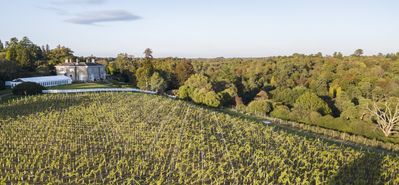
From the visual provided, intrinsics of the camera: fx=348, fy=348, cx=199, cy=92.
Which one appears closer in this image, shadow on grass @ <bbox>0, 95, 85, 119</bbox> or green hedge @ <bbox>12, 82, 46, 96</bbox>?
shadow on grass @ <bbox>0, 95, 85, 119</bbox>

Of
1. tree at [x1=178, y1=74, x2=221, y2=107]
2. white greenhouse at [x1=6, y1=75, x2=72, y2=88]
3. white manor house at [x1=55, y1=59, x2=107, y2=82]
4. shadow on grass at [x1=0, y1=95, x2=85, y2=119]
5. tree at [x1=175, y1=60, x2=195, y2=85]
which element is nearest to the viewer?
shadow on grass at [x1=0, y1=95, x2=85, y2=119]

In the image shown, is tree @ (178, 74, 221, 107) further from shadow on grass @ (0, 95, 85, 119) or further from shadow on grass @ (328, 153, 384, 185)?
shadow on grass @ (328, 153, 384, 185)

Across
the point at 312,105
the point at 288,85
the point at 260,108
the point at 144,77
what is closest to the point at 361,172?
the point at 260,108

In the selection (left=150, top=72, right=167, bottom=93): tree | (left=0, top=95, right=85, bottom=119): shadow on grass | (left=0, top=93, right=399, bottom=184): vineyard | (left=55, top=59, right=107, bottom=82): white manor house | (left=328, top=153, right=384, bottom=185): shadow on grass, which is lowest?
(left=328, top=153, right=384, bottom=185): shadow on grass

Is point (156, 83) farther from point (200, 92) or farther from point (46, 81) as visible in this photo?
point (46, 81)

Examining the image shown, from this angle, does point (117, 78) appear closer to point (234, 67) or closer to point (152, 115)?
point (234, 67)

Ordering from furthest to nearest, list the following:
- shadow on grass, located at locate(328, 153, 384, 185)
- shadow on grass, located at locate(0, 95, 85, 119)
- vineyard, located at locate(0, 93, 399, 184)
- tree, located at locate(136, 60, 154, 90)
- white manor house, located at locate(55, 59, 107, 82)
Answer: white manor house, located at locate(55, 59, 107, 82) → tree, located at locate(136, 60, 154, 90) → shadow on grass, located at locate(0, 95, 85, 119) → shadow on grass, located at locate(328, 153, 384, 185) → vineyard, located at locate(0, 93, 399, 184)

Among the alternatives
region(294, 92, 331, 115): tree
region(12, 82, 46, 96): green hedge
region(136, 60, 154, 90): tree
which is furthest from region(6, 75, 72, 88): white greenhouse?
region(294, 92, 331, 115): tree
